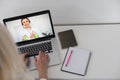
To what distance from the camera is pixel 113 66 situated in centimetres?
121

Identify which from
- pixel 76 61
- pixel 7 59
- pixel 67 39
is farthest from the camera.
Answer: pixel 67 39

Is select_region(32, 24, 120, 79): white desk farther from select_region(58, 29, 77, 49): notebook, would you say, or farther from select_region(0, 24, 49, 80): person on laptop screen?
select_region(0, 24, 49, 80): person on laptop screen

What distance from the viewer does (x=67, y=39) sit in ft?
4.40

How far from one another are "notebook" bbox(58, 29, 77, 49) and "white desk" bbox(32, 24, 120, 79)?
0.08ft

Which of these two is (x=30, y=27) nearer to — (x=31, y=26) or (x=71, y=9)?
(x=31, y=26)

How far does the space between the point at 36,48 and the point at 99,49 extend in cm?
34

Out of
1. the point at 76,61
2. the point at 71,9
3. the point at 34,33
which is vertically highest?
the point at 71,9

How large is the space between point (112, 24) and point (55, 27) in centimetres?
33

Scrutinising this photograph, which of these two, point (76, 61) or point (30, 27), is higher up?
point (30, 27)

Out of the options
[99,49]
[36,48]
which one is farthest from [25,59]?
[99,49]

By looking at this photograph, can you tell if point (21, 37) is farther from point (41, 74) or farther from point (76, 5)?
point (76, 5)

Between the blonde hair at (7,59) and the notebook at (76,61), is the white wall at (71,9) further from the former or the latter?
the blonde hair at (7,59)

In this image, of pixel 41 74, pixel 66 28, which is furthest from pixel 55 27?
pixel 41 74

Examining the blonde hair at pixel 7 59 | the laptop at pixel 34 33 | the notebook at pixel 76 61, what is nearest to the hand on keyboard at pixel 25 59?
the laptop at pixel 34 33
